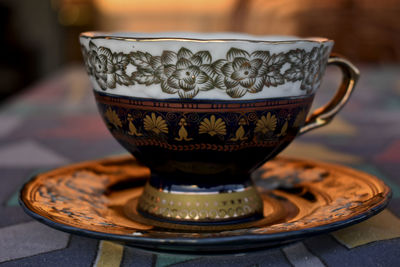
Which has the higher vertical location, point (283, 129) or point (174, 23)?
point (283, 129)

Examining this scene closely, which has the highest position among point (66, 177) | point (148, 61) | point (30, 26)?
point (148, 61)

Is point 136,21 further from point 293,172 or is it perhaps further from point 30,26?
point 293,172

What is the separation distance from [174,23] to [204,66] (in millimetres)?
2965

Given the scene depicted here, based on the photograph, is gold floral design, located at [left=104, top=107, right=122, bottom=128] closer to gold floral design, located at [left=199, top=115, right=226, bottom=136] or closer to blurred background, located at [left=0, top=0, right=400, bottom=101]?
gold floral design, located at [left=199, top=115, right=226, bottom=136]

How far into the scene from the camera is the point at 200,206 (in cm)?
35

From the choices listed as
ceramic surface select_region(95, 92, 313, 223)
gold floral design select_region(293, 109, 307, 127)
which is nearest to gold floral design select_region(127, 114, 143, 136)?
ceramic surface select_region(95, 92, 313, 223)

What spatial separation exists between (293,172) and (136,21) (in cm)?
296

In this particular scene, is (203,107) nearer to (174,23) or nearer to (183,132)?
(183,132)

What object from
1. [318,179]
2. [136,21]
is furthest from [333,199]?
[136,21]

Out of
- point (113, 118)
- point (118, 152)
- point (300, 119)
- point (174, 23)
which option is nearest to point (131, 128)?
point (113, 118)

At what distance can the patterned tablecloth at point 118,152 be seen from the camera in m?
0.27

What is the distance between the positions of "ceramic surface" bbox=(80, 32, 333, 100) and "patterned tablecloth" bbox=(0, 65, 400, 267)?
10cm

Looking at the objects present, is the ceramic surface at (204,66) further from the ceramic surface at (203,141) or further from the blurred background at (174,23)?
the blurred background at (174,23)

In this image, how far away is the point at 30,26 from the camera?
3613 millimetres
